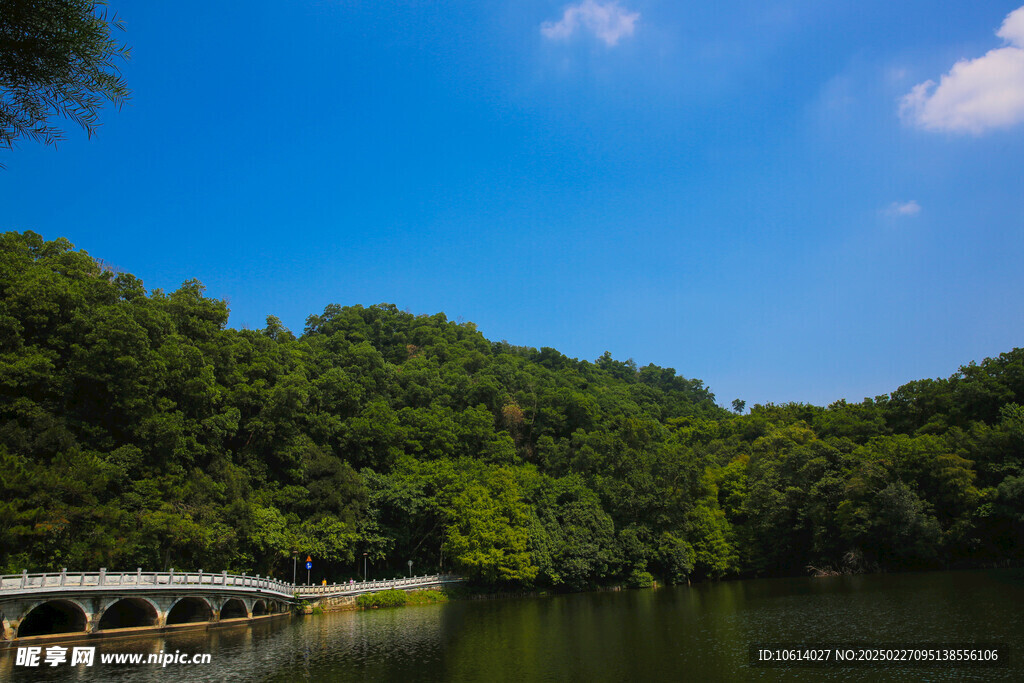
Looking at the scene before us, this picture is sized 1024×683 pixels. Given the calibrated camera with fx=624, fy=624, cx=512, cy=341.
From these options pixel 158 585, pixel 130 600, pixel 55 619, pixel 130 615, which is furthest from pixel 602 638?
pixel 55 619

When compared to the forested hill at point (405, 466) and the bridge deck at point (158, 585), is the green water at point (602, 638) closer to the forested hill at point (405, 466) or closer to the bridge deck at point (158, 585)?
the bridge deck at point (158, 585)

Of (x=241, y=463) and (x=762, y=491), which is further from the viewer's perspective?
(x=762, y=491)

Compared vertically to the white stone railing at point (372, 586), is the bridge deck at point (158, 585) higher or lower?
higher

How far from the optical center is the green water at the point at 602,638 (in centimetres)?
1644

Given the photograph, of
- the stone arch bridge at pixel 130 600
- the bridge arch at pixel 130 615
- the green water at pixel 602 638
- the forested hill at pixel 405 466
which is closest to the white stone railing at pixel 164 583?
the stone arch bridge at pixel 130 600

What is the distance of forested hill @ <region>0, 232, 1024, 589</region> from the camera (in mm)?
29594

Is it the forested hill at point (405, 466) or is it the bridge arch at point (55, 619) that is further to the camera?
the forested hill at point (405, 466)

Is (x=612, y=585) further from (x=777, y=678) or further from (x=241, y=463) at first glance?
(x=777, y=678)

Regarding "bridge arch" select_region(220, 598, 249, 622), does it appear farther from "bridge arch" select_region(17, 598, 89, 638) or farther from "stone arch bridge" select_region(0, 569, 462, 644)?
"bridge arch" select_region(17, 598, 89, 638)

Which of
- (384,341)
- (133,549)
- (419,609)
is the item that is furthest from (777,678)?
(384,341)

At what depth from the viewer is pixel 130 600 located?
85.9 feet

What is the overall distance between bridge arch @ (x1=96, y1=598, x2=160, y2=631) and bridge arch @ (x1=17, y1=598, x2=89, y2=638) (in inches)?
42.6

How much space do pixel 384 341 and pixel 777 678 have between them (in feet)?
219

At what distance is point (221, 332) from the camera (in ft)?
143
